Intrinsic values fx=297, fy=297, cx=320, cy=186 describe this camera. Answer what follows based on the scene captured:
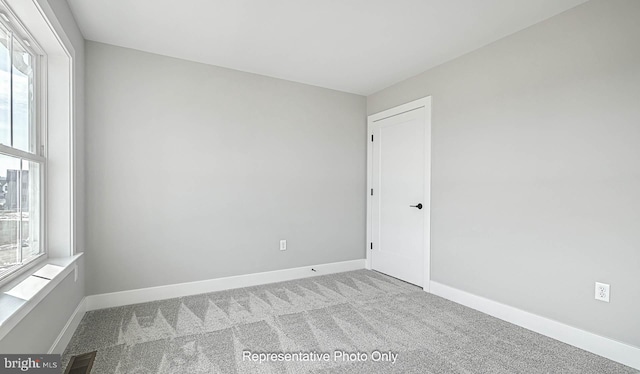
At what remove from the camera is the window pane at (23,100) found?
172cm

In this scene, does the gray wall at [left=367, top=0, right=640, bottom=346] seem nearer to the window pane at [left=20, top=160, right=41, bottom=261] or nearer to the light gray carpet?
the light gray carpet

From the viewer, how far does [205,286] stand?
10.3 ft

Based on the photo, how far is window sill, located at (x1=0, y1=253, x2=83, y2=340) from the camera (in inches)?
49.5

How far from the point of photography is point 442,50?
285 centimetres

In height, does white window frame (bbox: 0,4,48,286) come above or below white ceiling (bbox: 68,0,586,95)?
below

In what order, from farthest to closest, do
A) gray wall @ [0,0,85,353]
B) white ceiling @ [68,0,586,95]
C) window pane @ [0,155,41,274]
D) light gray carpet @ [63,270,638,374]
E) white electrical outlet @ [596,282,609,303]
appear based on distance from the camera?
white ceiling @ [68,0,586,95] → white electrical outlet @ [596,282,609,303] → light gray carpet @ [63,270,638,374] → window pane @ [0,155,41,274] → gray wall @ [0,0,85,353]

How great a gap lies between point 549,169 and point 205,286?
334 cm

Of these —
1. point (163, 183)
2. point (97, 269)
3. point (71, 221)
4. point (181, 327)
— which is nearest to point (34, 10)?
point (71, 221)

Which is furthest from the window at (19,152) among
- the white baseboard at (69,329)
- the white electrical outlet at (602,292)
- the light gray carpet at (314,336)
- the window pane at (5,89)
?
the white electrical outlet at (602,292)

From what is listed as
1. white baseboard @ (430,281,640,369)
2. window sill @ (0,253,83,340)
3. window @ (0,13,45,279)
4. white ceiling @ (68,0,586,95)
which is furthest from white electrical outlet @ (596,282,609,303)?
window @ (0,13,45,279)

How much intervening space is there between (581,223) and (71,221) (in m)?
3.75

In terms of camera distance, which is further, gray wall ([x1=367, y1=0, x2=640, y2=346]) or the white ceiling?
the white ceiling

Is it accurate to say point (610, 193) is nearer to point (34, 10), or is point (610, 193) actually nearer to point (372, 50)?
point (372, 50)

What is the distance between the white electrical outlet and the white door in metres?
1.43
